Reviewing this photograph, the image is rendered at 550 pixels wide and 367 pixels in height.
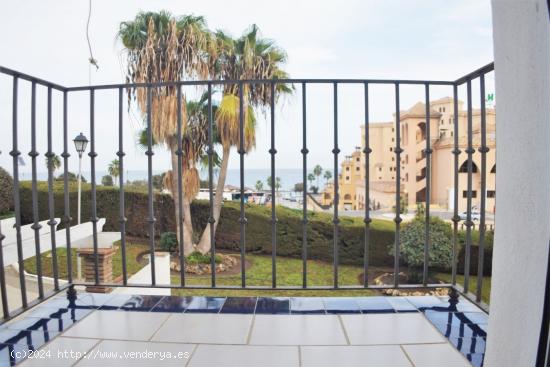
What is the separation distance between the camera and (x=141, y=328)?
4.38 ft

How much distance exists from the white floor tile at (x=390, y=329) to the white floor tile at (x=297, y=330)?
0.17ft

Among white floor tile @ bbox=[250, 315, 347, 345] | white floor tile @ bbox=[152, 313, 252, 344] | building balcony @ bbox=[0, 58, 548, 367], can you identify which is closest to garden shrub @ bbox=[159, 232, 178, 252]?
building balcony @ bbox=[0, 58, 548, 367]

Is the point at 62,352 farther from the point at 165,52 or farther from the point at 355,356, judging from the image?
the point at 165,52

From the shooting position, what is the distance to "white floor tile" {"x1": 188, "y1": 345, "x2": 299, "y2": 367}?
3.63 feet

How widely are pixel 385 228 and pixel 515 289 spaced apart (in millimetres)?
10555

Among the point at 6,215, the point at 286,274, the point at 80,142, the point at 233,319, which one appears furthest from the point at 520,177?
the point at 6,215

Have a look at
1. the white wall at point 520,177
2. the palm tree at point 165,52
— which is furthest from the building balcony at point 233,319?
the palm tree at point 165,52

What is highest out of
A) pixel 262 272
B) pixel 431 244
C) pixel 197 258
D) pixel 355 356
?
pixel 355 356

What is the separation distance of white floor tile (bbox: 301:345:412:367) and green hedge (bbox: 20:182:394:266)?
9379 millimetres

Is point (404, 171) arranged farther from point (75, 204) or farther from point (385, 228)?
point (75, 204)

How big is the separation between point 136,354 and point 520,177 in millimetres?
1205

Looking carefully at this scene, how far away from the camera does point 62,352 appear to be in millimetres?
1160

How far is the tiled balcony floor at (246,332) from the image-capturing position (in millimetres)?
1130

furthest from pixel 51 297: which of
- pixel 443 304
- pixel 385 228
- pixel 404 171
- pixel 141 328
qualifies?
pixel 404 171
